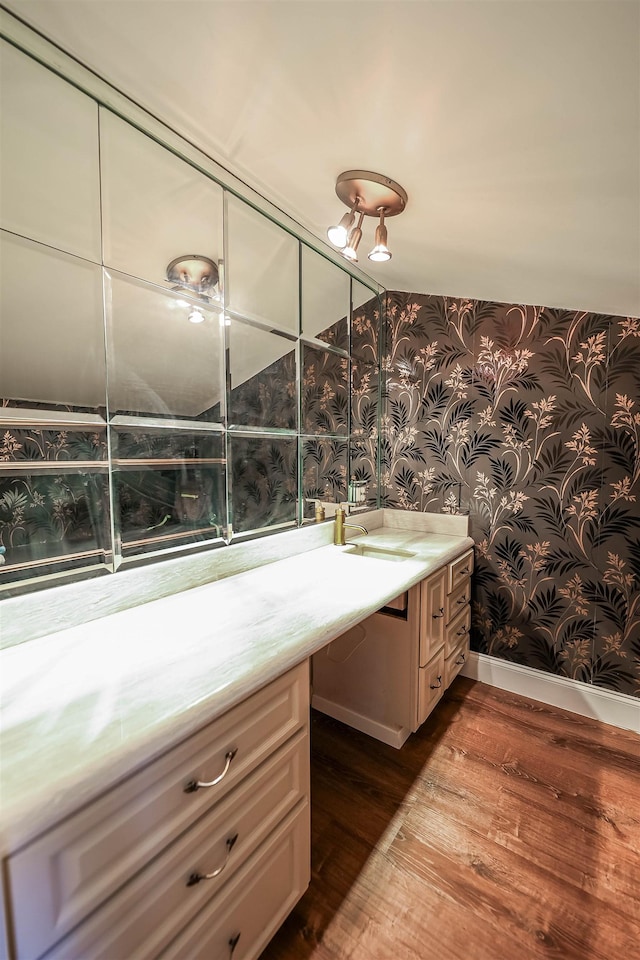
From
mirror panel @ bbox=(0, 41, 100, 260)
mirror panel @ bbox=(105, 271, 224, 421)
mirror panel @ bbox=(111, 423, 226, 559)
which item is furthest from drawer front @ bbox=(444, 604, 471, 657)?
mirror panel @ bbox=(0, 41, 100, 260)

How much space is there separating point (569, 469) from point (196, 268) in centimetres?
188

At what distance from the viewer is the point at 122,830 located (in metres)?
0.64

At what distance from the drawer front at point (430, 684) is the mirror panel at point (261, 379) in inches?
48.7

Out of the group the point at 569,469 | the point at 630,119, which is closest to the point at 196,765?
the point at 630,119

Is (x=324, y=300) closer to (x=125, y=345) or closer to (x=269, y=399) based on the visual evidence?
(x=269, y=399)

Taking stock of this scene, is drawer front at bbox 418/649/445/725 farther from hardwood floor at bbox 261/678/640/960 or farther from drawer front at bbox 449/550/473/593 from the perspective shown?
drawer front at bbox 449/550/473/593

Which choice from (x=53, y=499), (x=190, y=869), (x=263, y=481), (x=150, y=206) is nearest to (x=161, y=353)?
(x=150, y=206)

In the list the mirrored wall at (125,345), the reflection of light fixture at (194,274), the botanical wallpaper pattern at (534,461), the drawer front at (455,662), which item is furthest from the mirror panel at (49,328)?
the drawer front at (455,662)

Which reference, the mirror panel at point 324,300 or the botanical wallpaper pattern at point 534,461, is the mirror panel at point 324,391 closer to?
the mirror panel at point 324,300

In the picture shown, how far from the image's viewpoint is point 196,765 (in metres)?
0.75

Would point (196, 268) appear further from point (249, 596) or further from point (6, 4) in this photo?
point (249, 596)

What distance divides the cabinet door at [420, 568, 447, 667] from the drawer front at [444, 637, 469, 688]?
0.61 ft

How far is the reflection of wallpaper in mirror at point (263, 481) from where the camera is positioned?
5.32 feet

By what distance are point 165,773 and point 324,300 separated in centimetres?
199
